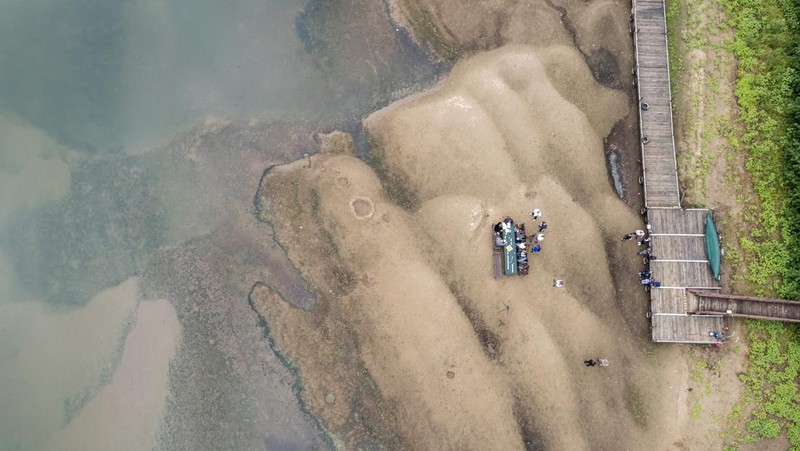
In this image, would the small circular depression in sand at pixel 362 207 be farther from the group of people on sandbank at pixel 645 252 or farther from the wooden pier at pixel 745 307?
the wooden pier at pixel 745 307

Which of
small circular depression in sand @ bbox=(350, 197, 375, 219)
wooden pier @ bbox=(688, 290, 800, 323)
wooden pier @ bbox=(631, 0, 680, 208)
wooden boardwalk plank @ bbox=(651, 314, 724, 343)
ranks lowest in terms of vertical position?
wooden boardwalk plank @ bbox=(651, 314, 724, 343)

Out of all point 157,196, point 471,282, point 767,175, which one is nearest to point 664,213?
point 767,175

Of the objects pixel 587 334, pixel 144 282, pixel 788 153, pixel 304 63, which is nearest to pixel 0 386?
pixel 144 282

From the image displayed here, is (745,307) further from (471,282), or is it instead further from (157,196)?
(157,196)

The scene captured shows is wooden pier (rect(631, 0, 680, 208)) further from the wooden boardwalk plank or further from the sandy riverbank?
the wooden boardwalk plank

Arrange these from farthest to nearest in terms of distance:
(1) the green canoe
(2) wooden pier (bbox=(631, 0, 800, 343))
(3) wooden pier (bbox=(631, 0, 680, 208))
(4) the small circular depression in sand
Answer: (3) wooden pier (bbox=(631, 0, 680, 208)) < (4) the small circular depression in sand < (2) wooden pier (bbox=(631, 0, 800, 343)) < (1) the green canoe

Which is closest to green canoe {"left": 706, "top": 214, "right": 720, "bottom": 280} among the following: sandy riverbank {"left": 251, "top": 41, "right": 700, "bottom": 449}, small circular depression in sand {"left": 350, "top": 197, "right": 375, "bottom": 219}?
sandy riverbank {"left": 251, "top": 41, "right": 700, "bottom": 449}

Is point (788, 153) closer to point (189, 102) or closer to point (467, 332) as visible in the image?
point (467, 332)
